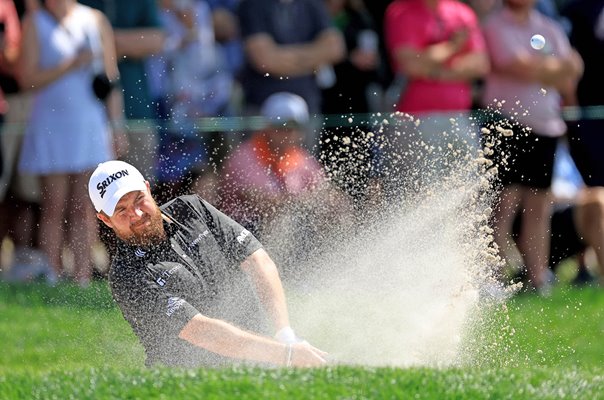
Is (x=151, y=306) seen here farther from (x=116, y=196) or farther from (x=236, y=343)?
(x=116, y=196)

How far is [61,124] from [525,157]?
3577 millimetres

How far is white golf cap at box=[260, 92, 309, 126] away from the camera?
10914 mm

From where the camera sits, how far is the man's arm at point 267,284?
7.72 metres

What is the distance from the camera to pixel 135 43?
1147 cm

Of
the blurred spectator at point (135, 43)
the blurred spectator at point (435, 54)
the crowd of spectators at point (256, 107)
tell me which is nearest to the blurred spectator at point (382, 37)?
the crowd of spectators at point (256, 107)

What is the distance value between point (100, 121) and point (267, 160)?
1381mm

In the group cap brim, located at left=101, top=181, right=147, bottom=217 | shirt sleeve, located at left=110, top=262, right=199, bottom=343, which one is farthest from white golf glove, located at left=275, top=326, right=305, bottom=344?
cap brim, located at left=101, top=181, right=147, bottom=217

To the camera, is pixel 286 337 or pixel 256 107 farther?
pixel 256 107

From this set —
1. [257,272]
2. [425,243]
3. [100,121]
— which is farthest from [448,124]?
[257,272]

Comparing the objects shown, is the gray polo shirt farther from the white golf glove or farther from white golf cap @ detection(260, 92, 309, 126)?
white golf cap @ detection(260, 92, 309, 126)

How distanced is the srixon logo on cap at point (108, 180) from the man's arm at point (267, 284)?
2.68 ft

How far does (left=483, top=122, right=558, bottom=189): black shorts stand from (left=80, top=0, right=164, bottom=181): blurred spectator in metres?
2.78

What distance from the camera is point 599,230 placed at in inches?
459

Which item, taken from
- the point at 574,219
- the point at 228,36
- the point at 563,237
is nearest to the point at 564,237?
the point at 563,237
